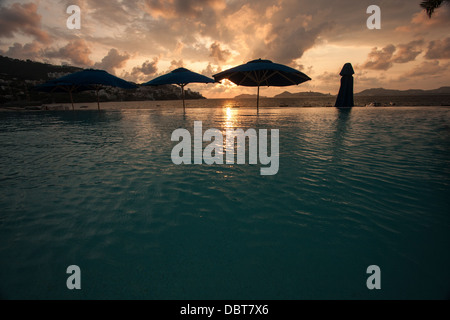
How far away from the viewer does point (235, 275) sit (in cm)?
184

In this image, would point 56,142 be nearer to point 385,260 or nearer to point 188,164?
point 188,164

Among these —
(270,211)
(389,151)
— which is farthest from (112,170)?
(389,151)

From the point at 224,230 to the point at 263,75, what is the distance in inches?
671

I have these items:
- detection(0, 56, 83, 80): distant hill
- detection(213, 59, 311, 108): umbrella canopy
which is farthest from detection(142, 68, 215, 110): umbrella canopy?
detection(0, 56, 83, 80): distant hill

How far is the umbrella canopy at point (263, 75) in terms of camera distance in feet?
45.4

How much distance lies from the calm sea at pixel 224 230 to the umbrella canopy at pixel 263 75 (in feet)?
37.0

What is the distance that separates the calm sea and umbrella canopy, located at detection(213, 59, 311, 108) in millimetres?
11282

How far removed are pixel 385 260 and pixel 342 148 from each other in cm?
504

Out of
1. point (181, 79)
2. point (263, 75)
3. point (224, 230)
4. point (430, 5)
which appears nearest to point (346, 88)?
point (430, 5)

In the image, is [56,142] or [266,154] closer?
[266,154]

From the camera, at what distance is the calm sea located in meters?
1.75

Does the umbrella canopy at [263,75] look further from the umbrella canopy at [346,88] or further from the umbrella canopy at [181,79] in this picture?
the umbrella canopy at [346,88]

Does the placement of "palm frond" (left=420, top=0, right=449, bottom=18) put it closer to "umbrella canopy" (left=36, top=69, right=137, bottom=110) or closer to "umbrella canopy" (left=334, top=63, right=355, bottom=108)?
"umbrella canopy" (left=334, top=63, right=355, bottom=108)

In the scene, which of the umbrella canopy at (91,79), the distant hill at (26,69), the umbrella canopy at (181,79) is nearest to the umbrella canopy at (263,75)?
the umbrella canopy at (181,79)
